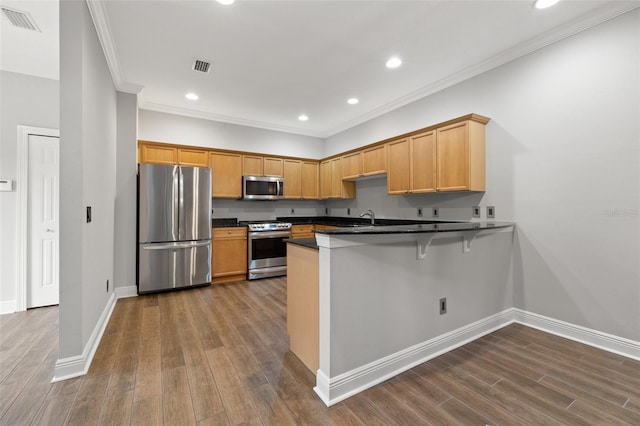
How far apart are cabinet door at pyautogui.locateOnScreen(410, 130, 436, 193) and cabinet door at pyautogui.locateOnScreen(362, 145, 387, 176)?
60cm

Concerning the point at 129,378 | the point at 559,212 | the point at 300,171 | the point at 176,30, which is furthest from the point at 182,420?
the point at 300,171

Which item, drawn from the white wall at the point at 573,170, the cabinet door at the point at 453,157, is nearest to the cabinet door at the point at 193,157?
the cabinet door at the point at 453,157

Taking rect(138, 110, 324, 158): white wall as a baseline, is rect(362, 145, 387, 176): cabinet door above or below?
below

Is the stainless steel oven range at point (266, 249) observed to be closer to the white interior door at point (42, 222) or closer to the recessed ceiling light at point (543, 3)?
the white interior door at point (42, 222)

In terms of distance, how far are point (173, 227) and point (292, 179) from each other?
241 cm

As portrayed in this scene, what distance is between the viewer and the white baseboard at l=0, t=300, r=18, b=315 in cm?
310

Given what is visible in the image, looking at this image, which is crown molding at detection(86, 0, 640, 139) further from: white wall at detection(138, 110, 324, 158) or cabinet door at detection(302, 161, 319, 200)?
cabinet door at detection(302, 161, 319, 200)

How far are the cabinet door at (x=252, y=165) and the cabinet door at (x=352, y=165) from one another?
158 centimetres

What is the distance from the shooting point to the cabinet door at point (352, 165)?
476 cm

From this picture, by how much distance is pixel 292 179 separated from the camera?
5.55 meters

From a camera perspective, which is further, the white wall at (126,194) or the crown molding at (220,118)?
the crown molding at (220,118)

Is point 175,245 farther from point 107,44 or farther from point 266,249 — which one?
point 107,44

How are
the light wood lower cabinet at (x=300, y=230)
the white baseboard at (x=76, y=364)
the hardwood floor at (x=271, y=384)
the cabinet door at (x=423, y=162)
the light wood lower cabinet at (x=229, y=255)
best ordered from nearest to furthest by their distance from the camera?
the hardwood floor at (x=271, y=384)
the white baseboard at (x=76, y=364)
the cabinet door at (x=423, y=162)
the light wood lower cabinet at (x=229, y=255)
the light wood lower cabinet at (x=300, y=230)

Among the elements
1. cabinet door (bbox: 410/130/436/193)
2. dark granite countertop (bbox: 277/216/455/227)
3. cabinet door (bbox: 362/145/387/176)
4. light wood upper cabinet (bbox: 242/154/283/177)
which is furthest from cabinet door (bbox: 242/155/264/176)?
cabinet door (bbox: 410/130/436/193)
